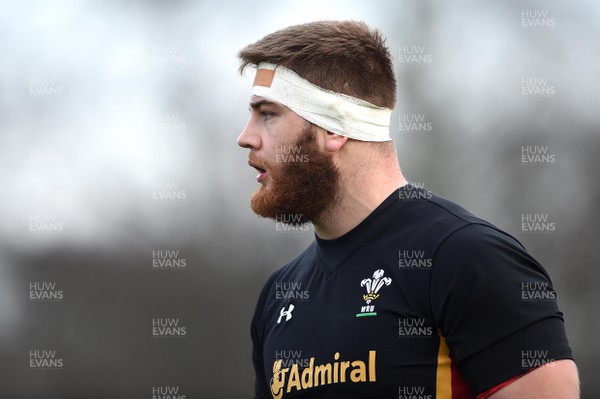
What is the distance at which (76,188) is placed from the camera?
33.3 feet

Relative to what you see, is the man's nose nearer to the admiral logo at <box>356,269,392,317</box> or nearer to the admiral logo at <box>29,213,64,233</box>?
the admiral logo at <box>356,269,392,317</box>

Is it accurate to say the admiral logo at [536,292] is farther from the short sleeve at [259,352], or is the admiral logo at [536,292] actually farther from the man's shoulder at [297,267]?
the short sleeve at [259,352]

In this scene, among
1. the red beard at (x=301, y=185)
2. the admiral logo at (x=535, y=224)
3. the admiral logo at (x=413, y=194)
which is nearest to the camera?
the admiral logo at (x=413, y=194)

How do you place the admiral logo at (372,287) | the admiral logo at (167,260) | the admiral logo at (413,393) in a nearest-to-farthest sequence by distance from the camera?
the admiral logo at (413,393)
the admiral logo at (372,287)
the admiral logo at (167,260)

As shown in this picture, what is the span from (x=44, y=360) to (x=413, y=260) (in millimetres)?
8090

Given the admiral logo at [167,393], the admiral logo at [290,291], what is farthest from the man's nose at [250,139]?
the admiral logo at [167,393]

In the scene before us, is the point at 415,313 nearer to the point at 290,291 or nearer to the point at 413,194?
the point at 413,194

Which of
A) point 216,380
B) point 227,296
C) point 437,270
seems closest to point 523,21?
point 227,296

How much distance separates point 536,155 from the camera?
10.4 m

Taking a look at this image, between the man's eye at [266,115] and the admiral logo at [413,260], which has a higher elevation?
the man's eye at [266,115]

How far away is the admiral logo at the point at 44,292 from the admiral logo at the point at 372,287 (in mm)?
7923

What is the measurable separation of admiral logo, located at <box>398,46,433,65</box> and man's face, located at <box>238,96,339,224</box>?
684 centimetres

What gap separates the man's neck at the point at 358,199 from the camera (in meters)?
2.82

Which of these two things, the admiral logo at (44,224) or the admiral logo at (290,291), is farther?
the admiral logo at (44,224)
